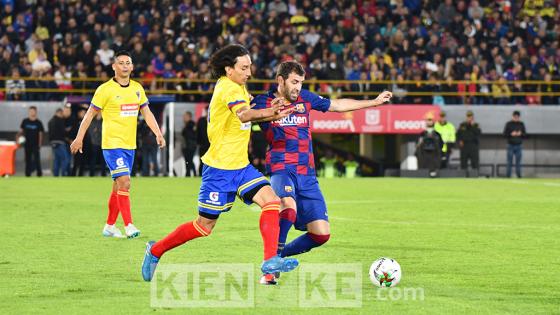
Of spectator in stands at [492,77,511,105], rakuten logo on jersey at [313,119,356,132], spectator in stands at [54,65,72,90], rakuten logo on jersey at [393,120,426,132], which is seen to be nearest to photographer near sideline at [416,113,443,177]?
rakuten logo on jersey at [393,120,426,132]

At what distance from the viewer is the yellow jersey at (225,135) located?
9.48 metres

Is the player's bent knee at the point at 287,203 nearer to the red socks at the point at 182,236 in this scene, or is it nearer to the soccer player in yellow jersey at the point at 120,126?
the red socks at the point at 182,236

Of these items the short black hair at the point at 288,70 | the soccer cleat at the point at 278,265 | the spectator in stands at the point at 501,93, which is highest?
the spectator in stands at the point at 501,93

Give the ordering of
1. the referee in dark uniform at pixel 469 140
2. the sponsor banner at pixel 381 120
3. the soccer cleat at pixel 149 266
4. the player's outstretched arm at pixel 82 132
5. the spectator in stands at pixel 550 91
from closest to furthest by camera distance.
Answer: the soccer cleat at pixel 149 266 → the player's outstretched arm at pixel 82 132 → the referee in dark uniform at pixel 469 140 → the sponsor banner at pixel 381 120 → the spectator in stands at pixel 550 91

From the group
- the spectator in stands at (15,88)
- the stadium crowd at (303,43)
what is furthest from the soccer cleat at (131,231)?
the spectator in stands at (15,88)

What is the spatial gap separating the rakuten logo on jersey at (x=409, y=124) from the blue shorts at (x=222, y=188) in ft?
85.3

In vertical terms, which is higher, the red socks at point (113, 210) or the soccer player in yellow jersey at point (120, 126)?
the soccer player in yellow jersey at point (120, 126)

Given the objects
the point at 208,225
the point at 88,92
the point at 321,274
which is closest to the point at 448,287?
the point at 321,274

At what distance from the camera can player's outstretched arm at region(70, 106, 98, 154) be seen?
13469mm

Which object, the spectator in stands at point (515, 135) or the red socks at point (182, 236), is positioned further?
the spectator in stands at point (515, 135)

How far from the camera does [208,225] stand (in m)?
9.60

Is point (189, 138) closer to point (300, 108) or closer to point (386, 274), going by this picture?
point (300, 108)

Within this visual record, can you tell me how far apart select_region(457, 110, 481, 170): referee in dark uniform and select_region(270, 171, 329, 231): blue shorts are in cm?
2341

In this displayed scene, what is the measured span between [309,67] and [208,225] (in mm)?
25750
